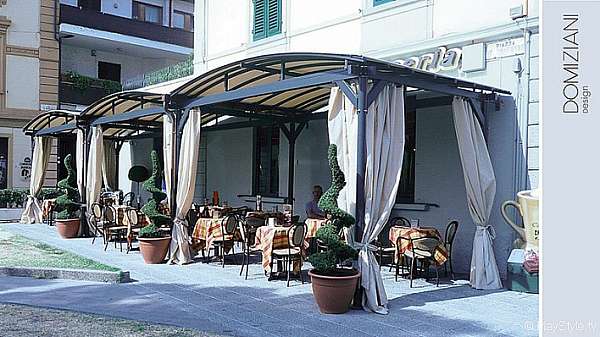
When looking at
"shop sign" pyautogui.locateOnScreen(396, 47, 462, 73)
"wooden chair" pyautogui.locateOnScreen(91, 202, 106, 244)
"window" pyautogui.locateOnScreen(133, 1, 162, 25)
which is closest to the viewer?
"shop sign" pyautogui.locateOnScreen(396, 47, 462, 73)

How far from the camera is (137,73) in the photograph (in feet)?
79.3

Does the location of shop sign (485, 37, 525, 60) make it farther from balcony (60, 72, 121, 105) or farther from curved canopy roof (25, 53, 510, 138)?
balcony (60, 72, 121, 105)

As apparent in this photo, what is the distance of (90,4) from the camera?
74.9 feet

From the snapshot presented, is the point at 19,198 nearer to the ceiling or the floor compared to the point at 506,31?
nearer to the floor

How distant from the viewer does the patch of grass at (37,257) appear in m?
8.69

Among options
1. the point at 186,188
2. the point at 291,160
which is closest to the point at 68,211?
the point at 186,188

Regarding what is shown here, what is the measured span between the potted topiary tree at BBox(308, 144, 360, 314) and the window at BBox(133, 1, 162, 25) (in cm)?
1994

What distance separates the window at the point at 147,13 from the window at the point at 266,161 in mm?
13295

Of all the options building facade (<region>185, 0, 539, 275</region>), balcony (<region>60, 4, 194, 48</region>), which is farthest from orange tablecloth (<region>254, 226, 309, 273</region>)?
balcony (<region>60, 4, 194, 48</region>)

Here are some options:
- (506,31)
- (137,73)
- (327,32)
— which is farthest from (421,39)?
(137,73)

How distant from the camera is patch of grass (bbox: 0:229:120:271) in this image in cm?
869

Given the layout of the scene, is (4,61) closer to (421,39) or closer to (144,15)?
(144,15)

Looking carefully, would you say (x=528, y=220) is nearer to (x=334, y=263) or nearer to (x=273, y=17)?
(x=334, y=263)

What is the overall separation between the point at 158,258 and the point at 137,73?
1643 cm
